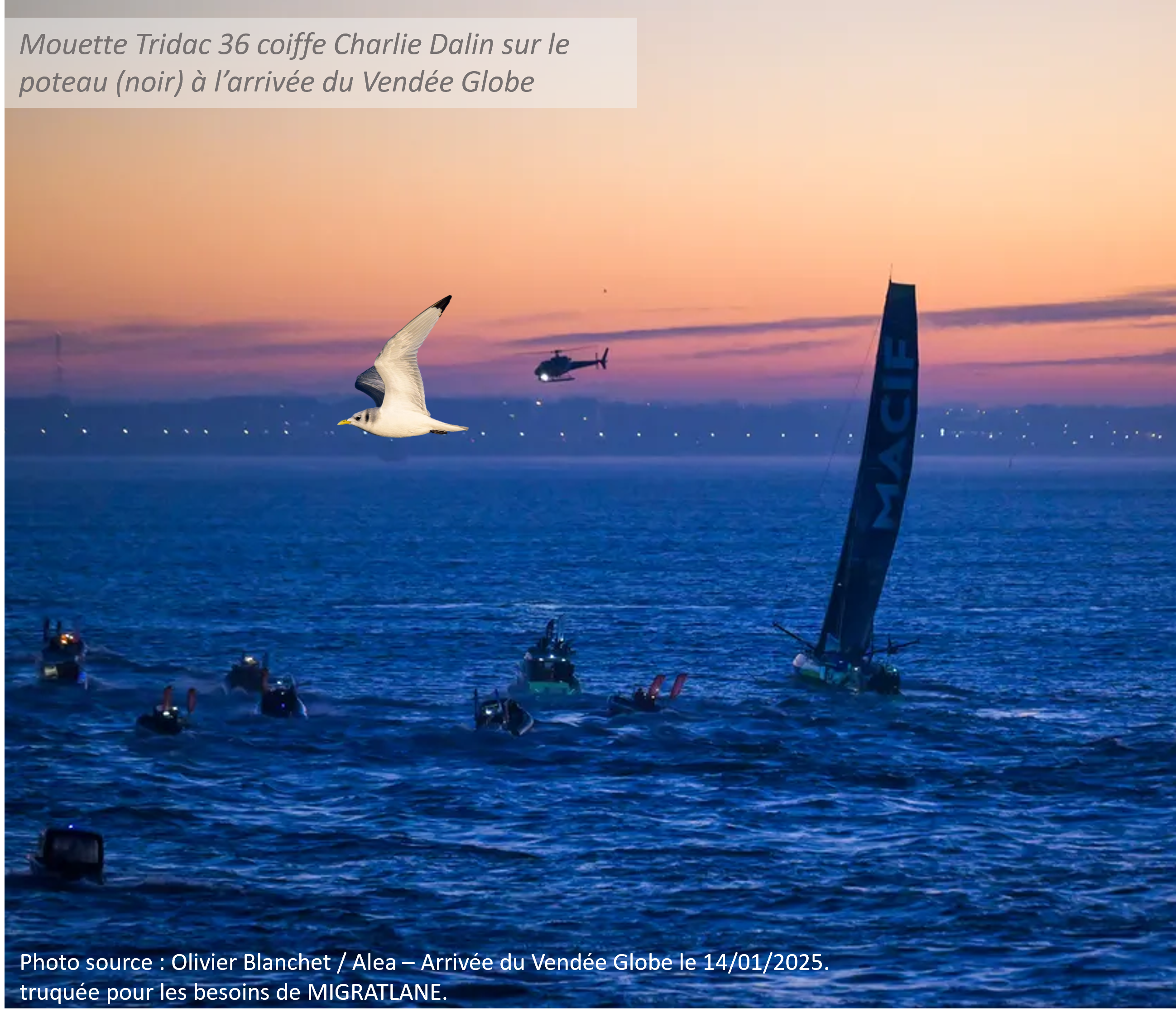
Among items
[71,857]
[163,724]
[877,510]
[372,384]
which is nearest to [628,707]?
[877,510]

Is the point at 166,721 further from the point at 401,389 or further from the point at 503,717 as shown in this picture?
the point at 401,389

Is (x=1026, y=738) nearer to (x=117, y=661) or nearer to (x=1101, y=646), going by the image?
(x=1101, y=646)

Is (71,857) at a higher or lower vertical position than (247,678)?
lower

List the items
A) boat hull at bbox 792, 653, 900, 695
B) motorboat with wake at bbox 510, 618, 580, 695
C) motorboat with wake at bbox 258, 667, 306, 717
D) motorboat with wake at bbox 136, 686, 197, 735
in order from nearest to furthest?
1. motorboat with wake at bbox 136, 686, 197, 735
2. motorboat with wake at bbox 258, 667, 306, 717
3. motorboat with wake at bbox 510, 618, 580, 695
4. boat hull at bbox 792, 653, 900, 695

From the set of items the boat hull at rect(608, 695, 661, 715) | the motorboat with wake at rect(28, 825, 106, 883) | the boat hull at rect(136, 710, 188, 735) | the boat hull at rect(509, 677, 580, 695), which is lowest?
the motorboat with wake at rect(28, 825, 106, 883)

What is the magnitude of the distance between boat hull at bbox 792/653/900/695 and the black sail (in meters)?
0.79

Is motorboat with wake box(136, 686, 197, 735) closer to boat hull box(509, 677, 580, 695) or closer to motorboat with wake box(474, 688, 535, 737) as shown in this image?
motorboat with wake box(474, 688, 535, 737)

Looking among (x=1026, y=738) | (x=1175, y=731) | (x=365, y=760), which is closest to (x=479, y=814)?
(x=365, y=760)

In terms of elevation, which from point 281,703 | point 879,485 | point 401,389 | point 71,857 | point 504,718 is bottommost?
point 71,857

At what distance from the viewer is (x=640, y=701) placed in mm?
100125

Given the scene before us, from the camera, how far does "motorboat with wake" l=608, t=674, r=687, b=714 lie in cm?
9981

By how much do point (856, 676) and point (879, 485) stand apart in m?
13.1

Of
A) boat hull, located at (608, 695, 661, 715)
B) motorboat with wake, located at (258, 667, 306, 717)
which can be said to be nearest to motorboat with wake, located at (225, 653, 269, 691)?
motorboat with wake, located at (258, 667, 306, 717)

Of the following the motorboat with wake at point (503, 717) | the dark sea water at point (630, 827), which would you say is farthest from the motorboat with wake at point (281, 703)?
the motorboat with wake at point (503, 717)
